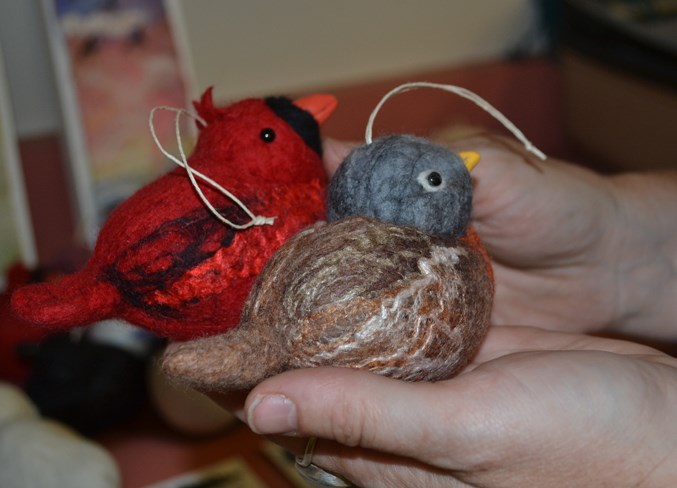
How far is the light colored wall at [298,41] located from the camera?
161 cm

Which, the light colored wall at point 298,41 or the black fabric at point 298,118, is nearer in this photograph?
the black fabric at point 298,118

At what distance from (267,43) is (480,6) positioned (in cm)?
66

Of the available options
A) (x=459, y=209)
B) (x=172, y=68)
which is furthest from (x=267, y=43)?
(x=459, y=209)

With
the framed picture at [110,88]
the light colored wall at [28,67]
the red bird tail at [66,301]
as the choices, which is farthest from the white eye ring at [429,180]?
the light colored wall at [28,67]

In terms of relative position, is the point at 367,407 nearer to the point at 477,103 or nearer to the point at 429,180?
the point at 429,180

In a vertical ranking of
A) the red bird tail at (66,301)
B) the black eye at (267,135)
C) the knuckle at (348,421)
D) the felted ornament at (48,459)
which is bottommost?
the felted ornament at (48,459)

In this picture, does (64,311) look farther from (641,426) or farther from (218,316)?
(641,426)

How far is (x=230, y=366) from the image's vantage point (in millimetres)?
567

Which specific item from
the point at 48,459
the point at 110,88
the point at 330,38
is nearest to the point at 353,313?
the point at 48,459

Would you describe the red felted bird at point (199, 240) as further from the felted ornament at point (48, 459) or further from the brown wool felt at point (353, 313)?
the felted ornament at point (48, 459)

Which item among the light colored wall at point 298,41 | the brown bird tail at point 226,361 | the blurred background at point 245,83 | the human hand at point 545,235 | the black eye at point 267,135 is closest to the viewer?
the brown bird tail at point 226,361

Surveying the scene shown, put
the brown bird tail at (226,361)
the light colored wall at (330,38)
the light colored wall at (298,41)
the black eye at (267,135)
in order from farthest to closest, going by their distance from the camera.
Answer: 1. the light colored wall at (330,38)
2. the light colored wall at (298,41)
3. the black eye at (267,135)
4. the brown bird tail at (226,361)

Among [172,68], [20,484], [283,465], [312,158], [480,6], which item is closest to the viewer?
[312,158]

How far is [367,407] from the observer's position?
56 cm
